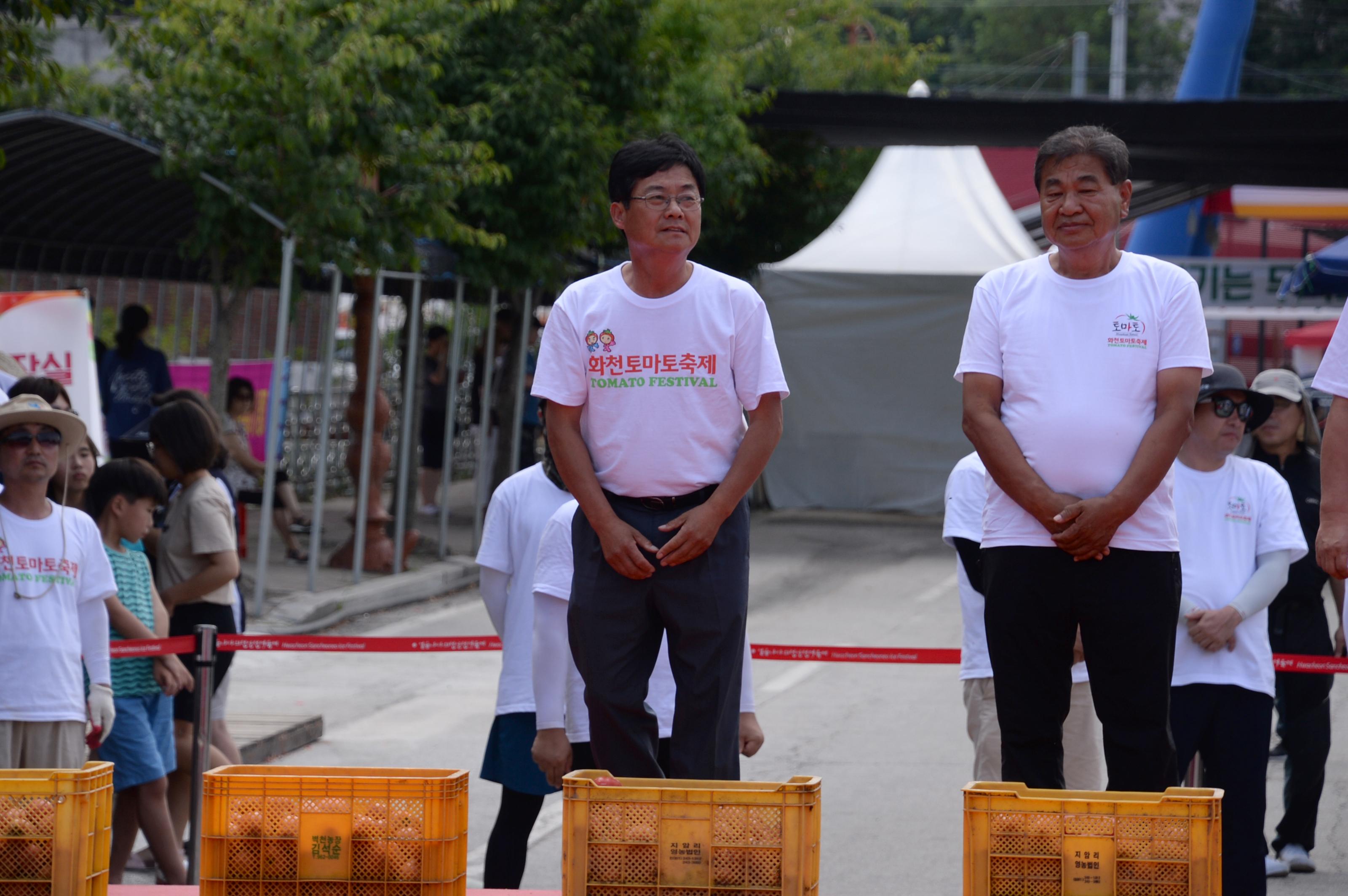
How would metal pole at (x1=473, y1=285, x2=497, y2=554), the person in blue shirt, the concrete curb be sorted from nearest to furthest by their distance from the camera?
the concrete curb < the person in blue shirt < metal pole at (x1=473, y1=285, x2=497, y2=554)

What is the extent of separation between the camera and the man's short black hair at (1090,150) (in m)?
3.75

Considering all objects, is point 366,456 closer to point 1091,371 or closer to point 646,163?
point 646,163

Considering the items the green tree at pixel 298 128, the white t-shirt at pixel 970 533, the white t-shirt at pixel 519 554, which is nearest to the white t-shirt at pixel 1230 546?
the white t-shirt at pixel 970 533

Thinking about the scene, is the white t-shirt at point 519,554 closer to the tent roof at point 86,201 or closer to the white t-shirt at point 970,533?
the white t-shirt at point 970,533

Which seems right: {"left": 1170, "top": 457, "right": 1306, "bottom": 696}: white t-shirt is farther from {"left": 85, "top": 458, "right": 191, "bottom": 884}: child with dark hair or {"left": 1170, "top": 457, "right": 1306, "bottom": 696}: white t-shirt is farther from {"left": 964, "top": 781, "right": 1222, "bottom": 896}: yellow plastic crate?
{"left": 85, "top": 458, "right": 191, "bottom": 884}: child with dark hair

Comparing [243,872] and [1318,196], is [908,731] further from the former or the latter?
[1318,196]

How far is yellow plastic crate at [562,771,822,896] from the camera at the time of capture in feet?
9.86

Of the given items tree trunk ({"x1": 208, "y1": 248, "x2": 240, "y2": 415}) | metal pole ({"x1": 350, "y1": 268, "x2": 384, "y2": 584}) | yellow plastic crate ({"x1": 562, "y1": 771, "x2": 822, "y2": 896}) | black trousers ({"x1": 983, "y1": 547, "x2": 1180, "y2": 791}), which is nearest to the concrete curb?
metal pole ({"x1": 350, "y1": 268, "x2": 384, "y2": 584})

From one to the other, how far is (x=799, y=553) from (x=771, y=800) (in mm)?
13940

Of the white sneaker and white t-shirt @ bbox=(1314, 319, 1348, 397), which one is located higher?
white t-shirt @ bbox=(1314, 319, 1348, 397)

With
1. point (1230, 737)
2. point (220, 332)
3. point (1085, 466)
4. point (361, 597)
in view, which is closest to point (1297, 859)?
point (1230, 737)

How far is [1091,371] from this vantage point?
3646 millimetres

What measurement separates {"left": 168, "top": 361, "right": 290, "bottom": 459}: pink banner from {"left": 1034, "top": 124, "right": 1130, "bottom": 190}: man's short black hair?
41.4 feet

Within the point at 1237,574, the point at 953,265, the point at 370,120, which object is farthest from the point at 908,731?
the point at 953,265
